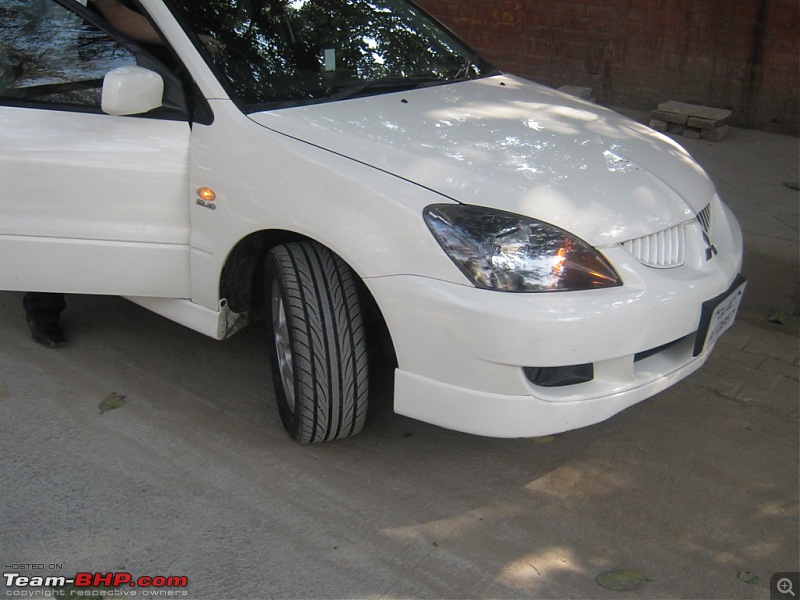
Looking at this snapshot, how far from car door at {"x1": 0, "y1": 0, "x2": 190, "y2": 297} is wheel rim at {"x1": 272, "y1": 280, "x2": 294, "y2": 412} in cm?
43

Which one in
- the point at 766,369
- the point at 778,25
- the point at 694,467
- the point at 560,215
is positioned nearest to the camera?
the point at 560,215

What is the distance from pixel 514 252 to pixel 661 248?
584 millimetres

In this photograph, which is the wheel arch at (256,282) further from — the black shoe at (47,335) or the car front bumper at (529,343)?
the black shoe at (47,335)

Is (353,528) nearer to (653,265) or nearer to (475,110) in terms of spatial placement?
(653,265)

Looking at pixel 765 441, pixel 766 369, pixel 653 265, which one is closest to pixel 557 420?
pixel 653 265

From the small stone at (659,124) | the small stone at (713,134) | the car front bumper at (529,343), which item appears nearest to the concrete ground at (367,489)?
the car front bumper at (529,343)

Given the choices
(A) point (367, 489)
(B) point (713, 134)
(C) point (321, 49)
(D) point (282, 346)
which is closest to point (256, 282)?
(D) point (282, 346)

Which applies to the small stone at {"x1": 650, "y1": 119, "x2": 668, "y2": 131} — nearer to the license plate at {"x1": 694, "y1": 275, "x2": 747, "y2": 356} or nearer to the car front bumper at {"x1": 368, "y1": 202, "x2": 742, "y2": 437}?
the license plate at {"x1": 694, "y1": 275, "x2": 747, "y2": 356}

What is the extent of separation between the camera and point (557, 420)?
3.07m

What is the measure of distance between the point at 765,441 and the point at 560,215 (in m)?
1.53

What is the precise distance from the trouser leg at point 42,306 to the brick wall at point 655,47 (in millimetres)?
5487

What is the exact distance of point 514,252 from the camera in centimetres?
298

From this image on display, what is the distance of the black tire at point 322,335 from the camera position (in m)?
3.31

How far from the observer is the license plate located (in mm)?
3223
